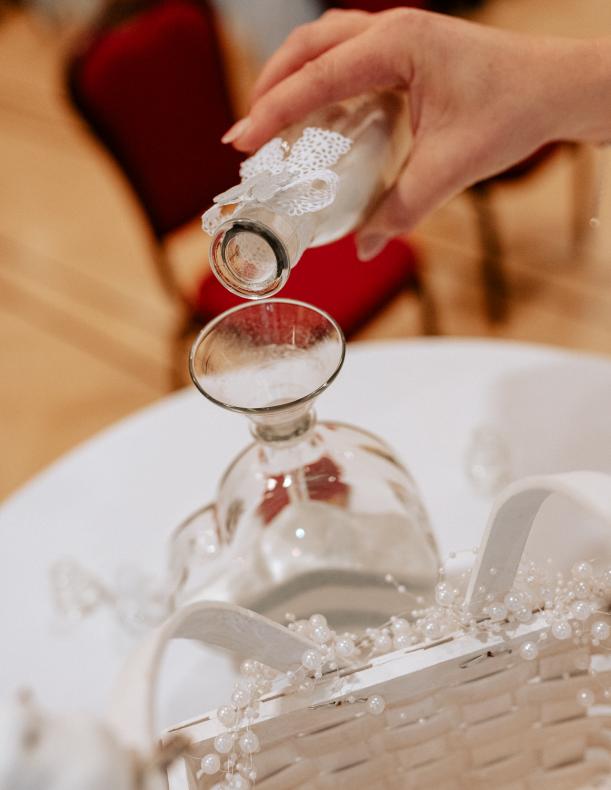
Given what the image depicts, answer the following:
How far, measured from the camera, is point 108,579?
965 mm

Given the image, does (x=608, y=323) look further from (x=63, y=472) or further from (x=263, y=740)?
(x=263, y=740)

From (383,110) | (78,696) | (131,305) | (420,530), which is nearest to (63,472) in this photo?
(78,696)

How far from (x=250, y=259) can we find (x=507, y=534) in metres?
0.30

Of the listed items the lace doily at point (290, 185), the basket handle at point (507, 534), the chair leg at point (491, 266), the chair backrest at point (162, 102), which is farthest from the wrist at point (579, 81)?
the chair leg at point (491, 266)

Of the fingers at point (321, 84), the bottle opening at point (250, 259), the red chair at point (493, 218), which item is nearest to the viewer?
the bottle opening at point (250, 259)

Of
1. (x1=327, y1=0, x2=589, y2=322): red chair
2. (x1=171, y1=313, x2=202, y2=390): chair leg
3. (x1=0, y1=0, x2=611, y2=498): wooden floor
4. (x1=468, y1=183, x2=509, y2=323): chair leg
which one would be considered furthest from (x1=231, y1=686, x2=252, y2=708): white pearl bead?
(x1=468, y1=183, x2=509, y2=323): chair leg

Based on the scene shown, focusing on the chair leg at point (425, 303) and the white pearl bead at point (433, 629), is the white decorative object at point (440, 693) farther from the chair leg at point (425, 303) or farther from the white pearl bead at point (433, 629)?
the chair leg at point (425, 303)

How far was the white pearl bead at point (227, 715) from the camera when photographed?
508 millimetres

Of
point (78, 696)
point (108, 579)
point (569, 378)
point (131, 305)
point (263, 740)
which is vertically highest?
point (131, 305)

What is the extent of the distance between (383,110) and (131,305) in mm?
1844

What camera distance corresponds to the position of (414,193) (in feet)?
2.81

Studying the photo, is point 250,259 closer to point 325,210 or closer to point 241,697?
point 325,210

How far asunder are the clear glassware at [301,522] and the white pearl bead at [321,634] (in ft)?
0.65

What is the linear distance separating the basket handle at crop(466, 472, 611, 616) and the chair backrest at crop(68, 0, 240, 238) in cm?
128
